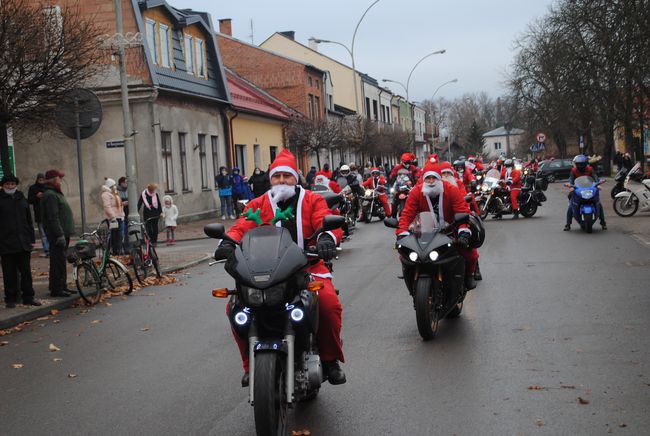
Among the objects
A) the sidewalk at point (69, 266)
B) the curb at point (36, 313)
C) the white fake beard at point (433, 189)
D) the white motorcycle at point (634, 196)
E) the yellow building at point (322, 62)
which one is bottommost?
the curb at point (36, 313)

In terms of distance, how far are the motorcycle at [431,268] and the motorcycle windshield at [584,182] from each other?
429 inches

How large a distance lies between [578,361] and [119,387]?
364 cm

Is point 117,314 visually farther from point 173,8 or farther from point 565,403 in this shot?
point 173,8

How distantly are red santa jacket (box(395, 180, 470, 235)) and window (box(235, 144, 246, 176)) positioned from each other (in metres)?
29.8

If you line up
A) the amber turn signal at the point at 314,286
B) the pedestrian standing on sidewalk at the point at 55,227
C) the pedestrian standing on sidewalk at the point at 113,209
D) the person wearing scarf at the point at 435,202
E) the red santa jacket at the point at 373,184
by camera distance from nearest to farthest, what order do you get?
the amber turn signal at the point at 314,286 < the person wearing scarf at the point at 435,202 < the pedestrian standing on sidewalk at the point at 55,227 < the pedestrian standing on sidewalk at the point at 113,209 < the red santa jacket at the point at 373,184

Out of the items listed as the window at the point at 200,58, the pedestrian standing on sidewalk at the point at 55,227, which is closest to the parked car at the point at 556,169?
the window at the point at 200,58

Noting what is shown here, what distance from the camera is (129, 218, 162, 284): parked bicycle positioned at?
1467 cm

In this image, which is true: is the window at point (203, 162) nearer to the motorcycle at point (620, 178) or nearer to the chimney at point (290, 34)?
the motorcycle at point (620, 178)

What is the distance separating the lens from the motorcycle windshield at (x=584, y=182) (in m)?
18.6

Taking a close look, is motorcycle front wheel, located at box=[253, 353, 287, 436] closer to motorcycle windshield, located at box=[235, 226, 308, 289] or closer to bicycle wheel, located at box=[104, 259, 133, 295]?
motorcycle windshield, located at box=[235, 226, 308, 289]

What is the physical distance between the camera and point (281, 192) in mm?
5770

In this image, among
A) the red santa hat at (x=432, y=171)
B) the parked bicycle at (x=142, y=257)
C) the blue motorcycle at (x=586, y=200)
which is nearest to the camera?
the red santa hat at (x=432, y=171)

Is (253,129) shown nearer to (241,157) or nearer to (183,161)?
(241,157)

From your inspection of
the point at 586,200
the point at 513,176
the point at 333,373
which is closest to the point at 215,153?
the point at 513,176
